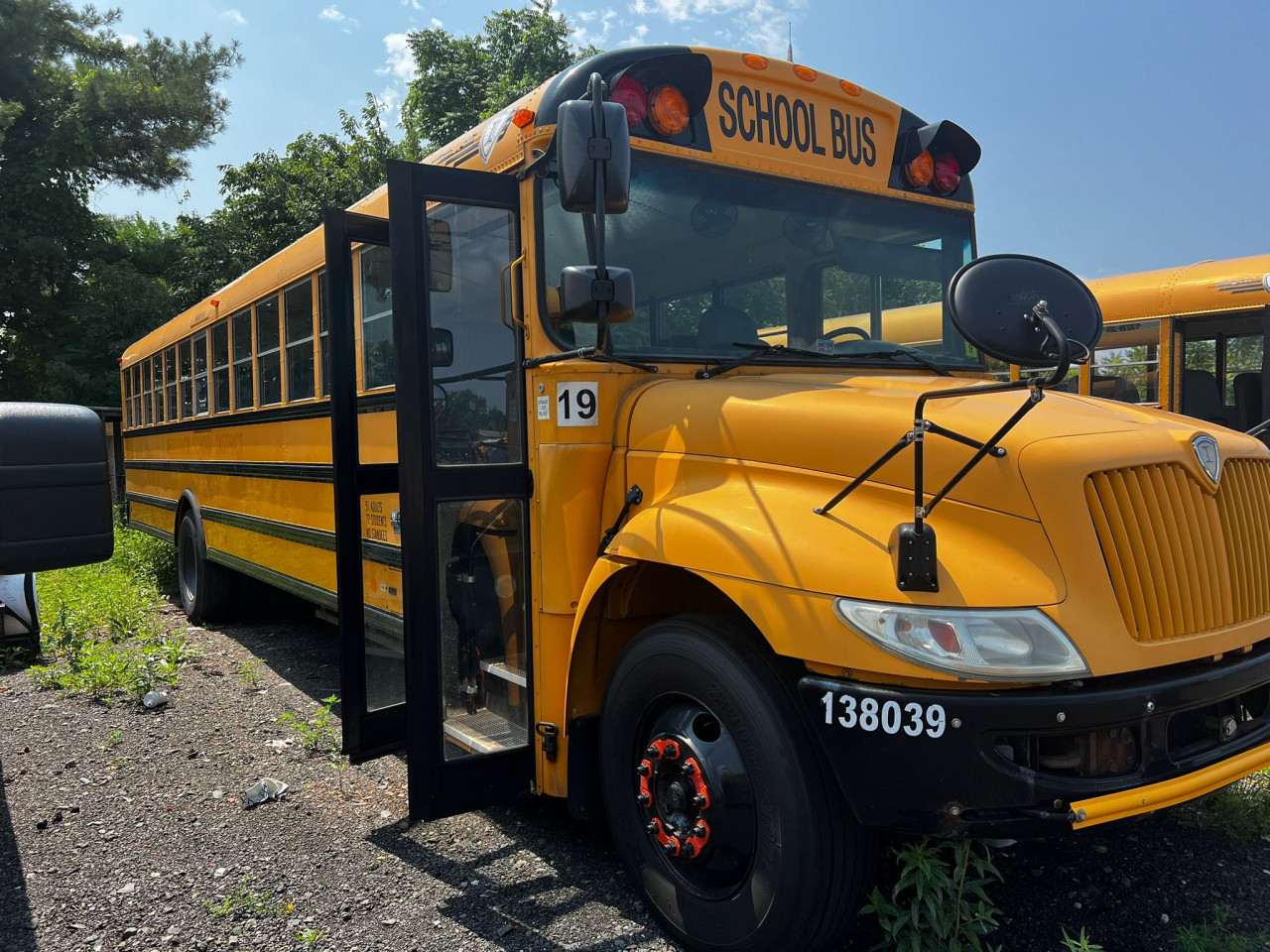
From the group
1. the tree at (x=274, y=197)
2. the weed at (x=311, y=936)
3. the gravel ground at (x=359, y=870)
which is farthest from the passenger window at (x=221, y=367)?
the tree at (x=274, y=197)

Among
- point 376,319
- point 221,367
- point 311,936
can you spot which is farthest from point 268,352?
point 311,936

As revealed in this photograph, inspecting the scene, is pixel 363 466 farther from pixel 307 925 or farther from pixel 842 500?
pixel 842 500

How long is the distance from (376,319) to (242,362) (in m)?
2.33

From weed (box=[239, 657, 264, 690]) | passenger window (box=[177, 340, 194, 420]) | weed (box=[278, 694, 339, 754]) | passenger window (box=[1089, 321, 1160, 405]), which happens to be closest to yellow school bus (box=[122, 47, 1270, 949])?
weed (box=[278, 694, 339, 754])

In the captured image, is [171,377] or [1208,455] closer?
[1208,455]

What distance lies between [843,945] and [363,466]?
2254 millimetres

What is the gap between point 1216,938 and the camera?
248 centimetres

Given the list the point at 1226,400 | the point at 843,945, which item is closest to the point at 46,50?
the point at 1226,400

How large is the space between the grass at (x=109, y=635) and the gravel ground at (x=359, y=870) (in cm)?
97

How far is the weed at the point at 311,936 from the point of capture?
2627mm

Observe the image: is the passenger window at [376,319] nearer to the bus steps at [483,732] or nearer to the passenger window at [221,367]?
the bus steps at [483,732]

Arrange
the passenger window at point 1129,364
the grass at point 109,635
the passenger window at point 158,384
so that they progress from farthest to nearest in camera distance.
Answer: the passenger window at point 158,384 → the passenger window at point 1129,364 → the grass at point 109,635

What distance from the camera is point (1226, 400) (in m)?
7.19

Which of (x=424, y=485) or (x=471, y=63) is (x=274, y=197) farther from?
(x=424, y=485)
